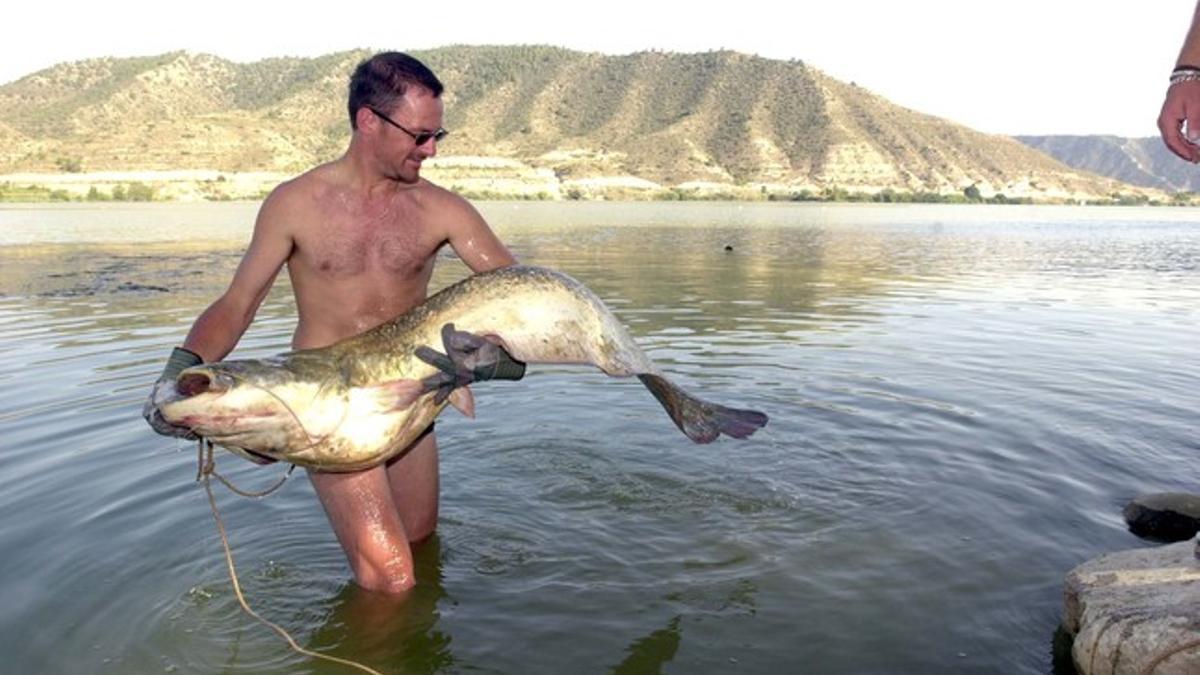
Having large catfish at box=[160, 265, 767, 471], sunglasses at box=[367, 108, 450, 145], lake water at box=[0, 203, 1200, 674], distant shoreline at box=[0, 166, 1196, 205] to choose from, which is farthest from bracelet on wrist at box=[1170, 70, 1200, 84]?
distant shoreline at box=[0, 166, 1196, 205]

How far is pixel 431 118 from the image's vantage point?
4.27 meters

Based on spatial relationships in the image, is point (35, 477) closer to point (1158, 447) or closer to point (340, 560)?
point (340, 560)

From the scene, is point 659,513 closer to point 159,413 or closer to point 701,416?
point 701,416

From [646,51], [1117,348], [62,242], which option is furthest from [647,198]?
[1117,348]

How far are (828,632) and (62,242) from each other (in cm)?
3292

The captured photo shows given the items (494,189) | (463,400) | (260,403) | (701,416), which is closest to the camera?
(260,403)

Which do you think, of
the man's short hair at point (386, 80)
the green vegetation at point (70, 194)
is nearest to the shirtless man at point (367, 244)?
the man's short hair at point (386, 80)

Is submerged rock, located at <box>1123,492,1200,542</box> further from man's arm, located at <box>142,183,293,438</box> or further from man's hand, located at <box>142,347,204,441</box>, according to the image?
man's hand, located at <box>142,347,204,441</box>

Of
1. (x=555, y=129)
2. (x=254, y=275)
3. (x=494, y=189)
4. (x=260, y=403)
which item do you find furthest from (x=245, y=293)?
(x=555, y=129)

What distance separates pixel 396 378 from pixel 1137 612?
140 inches

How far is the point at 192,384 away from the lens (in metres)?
3.37

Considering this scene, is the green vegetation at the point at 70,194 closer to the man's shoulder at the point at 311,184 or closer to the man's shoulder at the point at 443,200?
the man's shoulder at the point at 311,184

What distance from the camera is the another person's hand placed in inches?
110

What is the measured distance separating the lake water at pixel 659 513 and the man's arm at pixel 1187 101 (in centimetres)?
262
